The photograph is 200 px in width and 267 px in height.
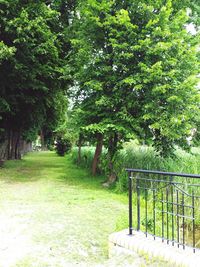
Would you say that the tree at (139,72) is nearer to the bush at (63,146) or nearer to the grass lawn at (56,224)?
the grass lawn at (56,224)

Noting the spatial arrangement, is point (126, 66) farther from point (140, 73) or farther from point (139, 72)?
point (140, 73)

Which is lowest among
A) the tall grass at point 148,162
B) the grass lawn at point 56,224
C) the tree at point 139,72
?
the grass lawn at point 56,224

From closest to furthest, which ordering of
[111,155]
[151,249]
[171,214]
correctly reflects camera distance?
[151,249] → [171,214] → [111,155]

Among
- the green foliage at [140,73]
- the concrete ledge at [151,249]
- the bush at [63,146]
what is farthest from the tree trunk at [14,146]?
the concrete ledge at [151,249]

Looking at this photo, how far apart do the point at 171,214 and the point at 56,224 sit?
6.66 ft

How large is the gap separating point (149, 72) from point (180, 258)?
564cm

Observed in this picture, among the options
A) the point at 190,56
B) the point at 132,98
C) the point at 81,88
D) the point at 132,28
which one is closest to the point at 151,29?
the point at 132,28

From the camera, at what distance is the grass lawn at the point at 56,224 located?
335cm

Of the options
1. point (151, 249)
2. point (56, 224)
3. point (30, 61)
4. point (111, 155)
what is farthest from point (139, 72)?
point (151, 249)

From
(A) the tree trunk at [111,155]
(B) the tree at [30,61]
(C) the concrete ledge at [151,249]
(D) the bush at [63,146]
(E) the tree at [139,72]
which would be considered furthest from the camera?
(D) the bush at [63,146]

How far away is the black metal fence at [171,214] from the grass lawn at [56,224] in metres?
0.56

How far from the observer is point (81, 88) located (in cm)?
929

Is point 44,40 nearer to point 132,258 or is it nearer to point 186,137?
point 186,137

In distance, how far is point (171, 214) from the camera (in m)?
3.55
